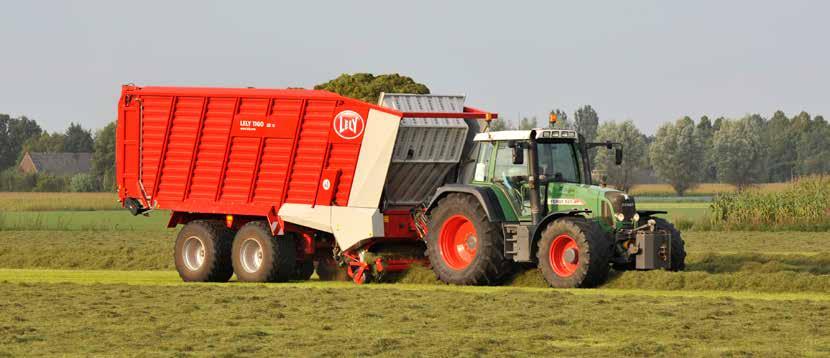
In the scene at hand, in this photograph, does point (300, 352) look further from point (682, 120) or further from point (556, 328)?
point (682, 120)

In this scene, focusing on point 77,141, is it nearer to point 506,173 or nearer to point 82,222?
point 82,222

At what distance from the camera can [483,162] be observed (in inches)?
811

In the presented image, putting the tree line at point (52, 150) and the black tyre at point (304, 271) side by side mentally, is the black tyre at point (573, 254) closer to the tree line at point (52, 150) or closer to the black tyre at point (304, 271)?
the black tyre at point (304, 271)

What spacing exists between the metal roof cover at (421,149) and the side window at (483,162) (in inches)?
34.0

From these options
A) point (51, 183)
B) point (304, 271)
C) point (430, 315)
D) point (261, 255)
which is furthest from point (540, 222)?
point (51, 183)

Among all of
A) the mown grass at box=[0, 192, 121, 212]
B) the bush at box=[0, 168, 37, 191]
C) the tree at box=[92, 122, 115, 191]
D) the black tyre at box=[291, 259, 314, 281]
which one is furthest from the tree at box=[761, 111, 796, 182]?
the black tyre at box=[291, 259, 314, 281]

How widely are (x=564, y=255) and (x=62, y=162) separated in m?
111

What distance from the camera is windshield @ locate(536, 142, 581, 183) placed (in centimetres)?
2009

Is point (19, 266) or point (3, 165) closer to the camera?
point (19, 266)

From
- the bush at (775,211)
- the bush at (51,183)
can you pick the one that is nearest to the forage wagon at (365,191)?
the bush at (775,211)

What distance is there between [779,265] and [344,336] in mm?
9871

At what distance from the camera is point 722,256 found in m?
23.3

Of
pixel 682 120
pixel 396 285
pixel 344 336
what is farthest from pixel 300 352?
pixel 682 120

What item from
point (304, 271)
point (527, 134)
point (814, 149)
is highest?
point (814, 149)
